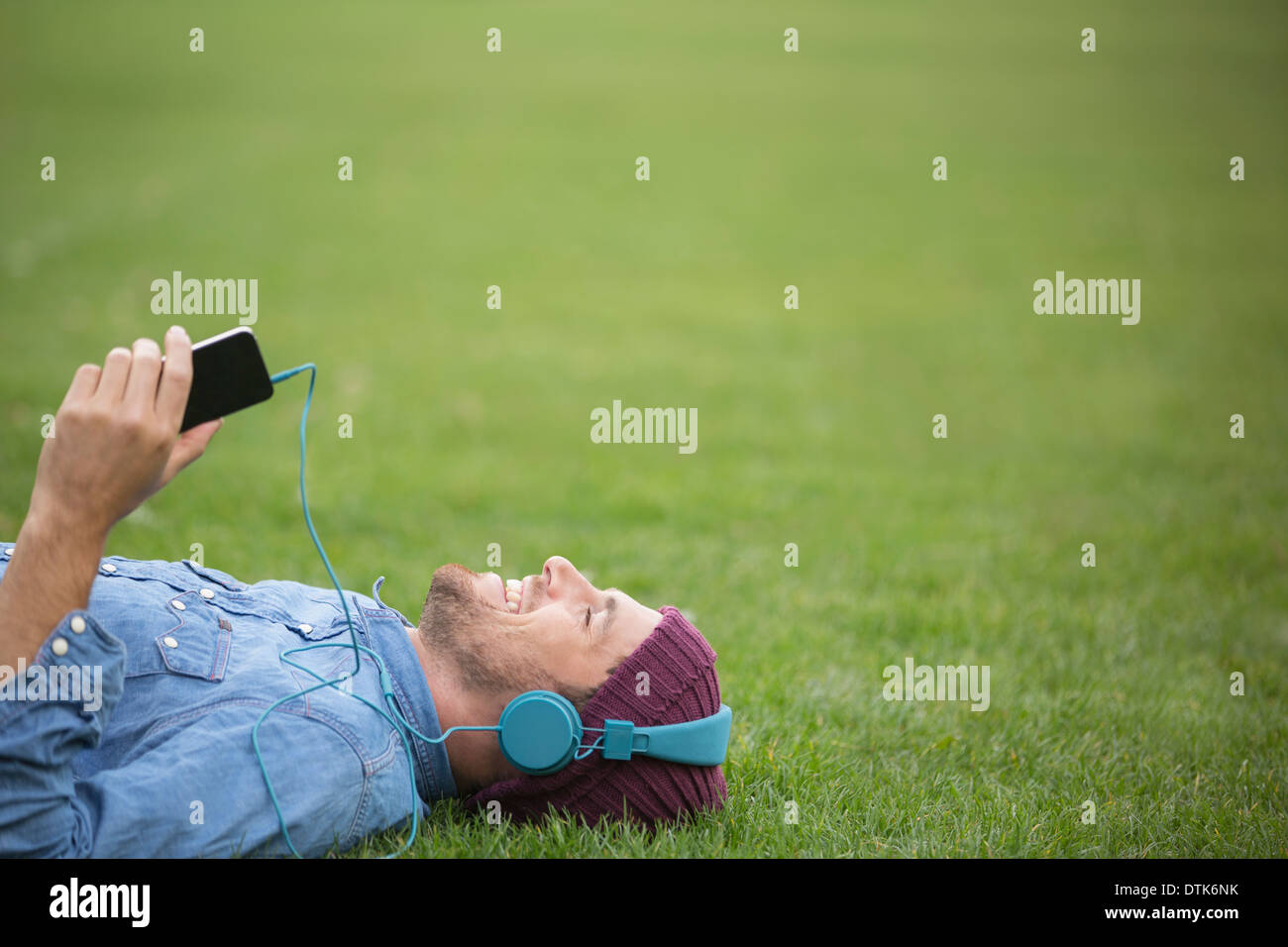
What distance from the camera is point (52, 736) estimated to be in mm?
2768

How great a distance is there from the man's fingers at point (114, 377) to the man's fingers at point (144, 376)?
0.02 meters

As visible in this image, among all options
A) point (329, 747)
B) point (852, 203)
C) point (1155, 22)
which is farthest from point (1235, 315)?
point (1155, 22)

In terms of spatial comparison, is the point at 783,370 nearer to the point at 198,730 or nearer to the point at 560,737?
the point at 560,737

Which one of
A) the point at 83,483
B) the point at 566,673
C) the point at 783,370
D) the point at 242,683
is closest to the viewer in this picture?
the point at 83,483

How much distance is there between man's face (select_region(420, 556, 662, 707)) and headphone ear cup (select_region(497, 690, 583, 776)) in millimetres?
100

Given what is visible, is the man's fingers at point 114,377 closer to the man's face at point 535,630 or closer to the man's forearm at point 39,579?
the man's forearm at point 39,579

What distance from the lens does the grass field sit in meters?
4.85

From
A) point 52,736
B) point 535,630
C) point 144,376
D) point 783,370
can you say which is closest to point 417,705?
point 535,630

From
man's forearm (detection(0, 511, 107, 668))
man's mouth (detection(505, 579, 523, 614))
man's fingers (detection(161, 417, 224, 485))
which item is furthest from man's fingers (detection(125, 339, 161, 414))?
man's mouth (detection(505, 579, 523, 614))

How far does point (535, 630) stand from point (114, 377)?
1417 mm

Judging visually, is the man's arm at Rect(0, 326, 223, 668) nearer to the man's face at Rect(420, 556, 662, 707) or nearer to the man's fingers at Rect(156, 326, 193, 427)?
the man's fingers at Rect(156, 326, 193, 427)

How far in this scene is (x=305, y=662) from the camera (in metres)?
3.46
